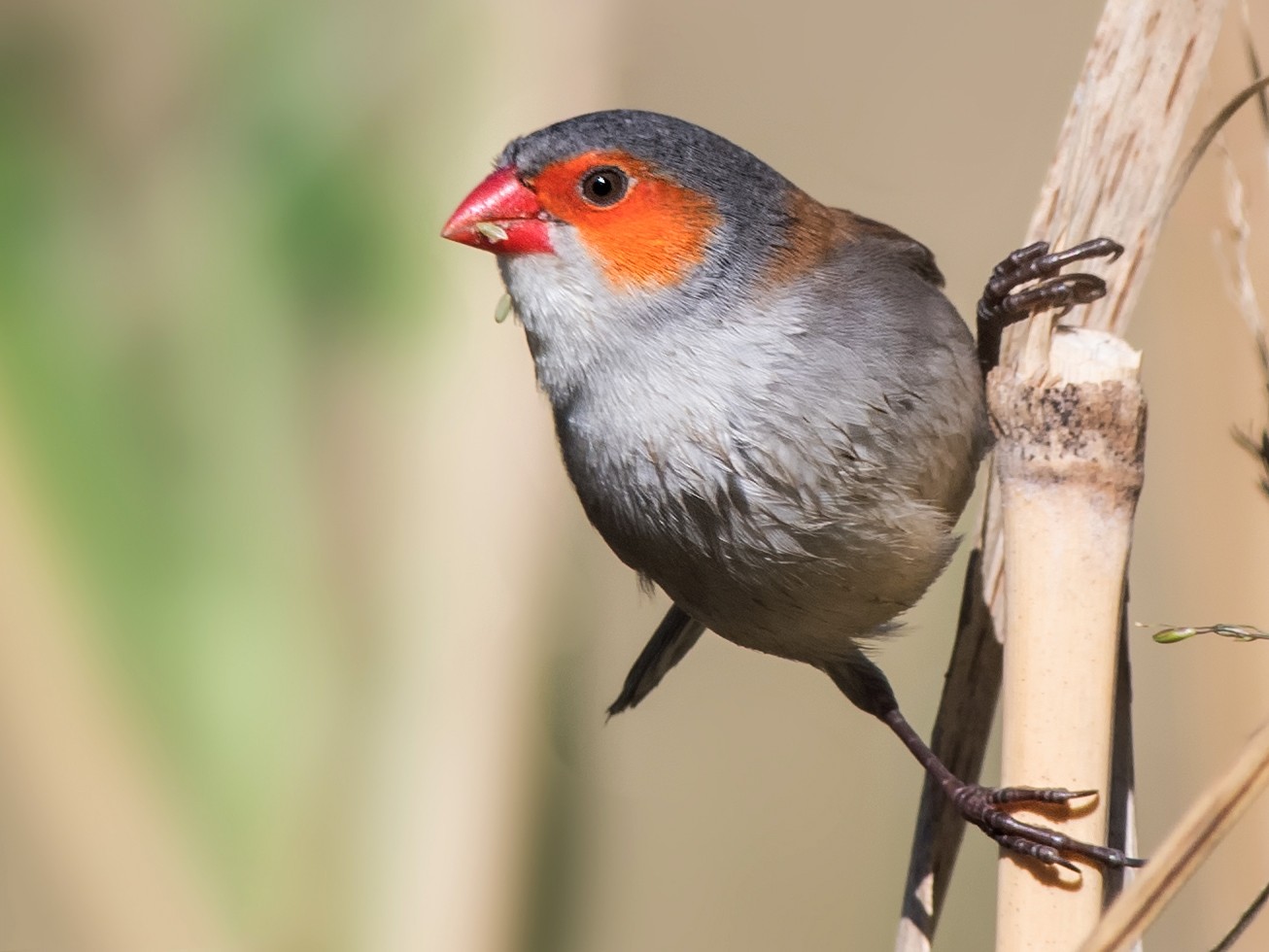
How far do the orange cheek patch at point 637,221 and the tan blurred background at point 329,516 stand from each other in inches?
14.8

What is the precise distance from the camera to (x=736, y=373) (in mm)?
2098

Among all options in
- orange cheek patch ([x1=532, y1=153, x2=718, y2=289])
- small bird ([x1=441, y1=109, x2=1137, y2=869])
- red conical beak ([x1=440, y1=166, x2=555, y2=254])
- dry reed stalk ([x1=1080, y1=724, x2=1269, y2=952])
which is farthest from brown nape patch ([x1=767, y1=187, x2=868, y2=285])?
dry reed stalk ([x1=1080, y1=724, x2=1269, y2=952])

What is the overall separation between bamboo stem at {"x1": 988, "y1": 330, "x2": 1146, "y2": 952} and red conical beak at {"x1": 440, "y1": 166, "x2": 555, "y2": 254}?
0.86 metres

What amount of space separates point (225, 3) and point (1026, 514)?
1.86 m

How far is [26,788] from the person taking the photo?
227 cm

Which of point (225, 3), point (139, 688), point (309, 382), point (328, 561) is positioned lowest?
point (139, 688)

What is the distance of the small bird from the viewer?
208 centimetres

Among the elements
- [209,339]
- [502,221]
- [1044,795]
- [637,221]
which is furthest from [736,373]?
[209,339]

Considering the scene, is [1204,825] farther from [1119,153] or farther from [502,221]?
[502,221]

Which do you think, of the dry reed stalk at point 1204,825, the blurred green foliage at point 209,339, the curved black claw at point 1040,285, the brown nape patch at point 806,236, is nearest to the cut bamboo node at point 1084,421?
the curved black claw at point 1040,285

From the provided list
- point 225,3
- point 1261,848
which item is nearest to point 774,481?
point 1261,848

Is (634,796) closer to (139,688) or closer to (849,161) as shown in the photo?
(139,688)

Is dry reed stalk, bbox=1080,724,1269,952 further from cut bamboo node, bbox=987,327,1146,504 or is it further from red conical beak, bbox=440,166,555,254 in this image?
red conical beak, bbox=440,166,555,254

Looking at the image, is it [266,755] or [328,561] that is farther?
[328,561]
